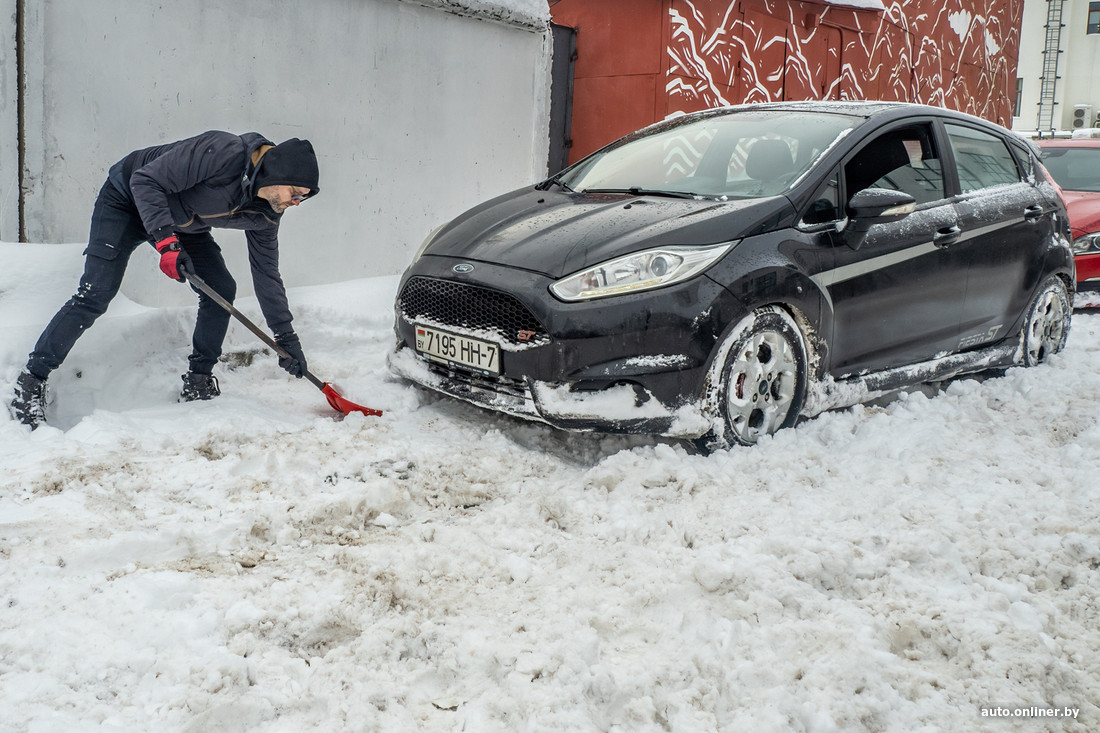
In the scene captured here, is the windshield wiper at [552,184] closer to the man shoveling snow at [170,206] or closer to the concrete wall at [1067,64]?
the man shoveling snow at [170,206]

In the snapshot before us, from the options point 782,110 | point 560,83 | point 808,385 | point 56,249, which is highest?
point 560,83

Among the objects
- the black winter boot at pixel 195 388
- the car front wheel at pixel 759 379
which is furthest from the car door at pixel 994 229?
the black winter boot at pixel 195 388

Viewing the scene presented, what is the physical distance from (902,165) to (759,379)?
1.60 meters

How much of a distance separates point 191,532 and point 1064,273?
543cm

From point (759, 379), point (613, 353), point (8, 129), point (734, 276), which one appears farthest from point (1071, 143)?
point (8, 129)

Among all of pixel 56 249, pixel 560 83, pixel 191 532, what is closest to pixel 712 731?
pixel 191 532

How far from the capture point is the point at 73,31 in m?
5.00

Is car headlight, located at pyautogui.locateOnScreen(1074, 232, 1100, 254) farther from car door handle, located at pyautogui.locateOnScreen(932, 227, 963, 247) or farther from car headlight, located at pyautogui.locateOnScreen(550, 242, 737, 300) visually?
car headlight, located at pyautogui.locateOnScreen(550, 242, 737, 300)

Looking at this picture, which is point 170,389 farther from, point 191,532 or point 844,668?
point 844,668

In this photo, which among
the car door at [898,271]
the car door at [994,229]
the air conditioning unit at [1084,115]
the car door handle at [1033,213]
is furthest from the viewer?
the air conditioning unit at [1084,115]

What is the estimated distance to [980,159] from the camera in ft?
17.3

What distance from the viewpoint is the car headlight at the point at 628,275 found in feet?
12.2

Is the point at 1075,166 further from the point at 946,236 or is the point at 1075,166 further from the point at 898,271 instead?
the point at 898,271

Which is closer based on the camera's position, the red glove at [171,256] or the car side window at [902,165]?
the red glove at [171,256]
